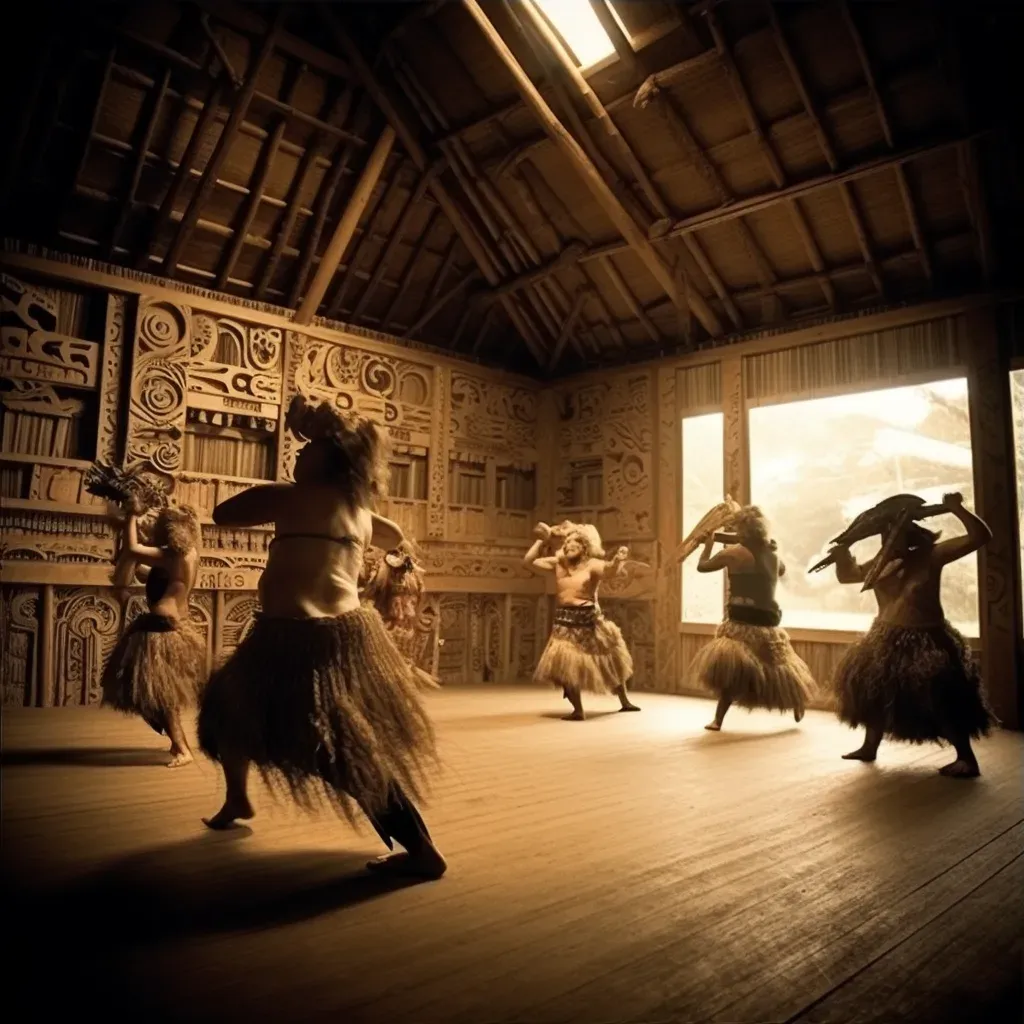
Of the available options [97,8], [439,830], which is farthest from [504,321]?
[439,830]

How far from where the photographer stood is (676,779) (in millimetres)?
3740

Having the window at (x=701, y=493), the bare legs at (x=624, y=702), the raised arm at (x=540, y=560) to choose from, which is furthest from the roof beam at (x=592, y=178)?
the bare legs at (x=624, y=702)

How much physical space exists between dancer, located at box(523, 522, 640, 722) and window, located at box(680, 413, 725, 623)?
174cm

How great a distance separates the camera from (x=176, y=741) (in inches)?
150

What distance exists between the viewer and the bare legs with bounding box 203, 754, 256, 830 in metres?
2.66

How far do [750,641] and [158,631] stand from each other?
12.0 feet

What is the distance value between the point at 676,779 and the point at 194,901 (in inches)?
92.6

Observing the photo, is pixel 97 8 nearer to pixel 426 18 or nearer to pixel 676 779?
pixel 426 18

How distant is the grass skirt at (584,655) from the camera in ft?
18.4

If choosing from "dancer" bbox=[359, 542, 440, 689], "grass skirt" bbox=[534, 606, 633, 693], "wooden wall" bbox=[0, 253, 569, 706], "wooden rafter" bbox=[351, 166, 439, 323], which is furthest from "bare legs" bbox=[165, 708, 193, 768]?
"wooden rafter" bbox=[351, 166, 439, 323]

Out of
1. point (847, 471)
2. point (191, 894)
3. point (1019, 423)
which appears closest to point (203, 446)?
point (191, 894)

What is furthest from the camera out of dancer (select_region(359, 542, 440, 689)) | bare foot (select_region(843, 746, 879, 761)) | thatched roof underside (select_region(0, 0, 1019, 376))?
thatched roof underside (select_region(0, 0, 1019, 376))

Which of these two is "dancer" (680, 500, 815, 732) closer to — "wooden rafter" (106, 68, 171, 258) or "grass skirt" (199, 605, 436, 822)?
"grass skirt" (199, 605, 436, 822)

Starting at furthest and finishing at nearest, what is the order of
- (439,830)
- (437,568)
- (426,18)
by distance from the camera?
(437,568) < (426,18) < (439,830)
